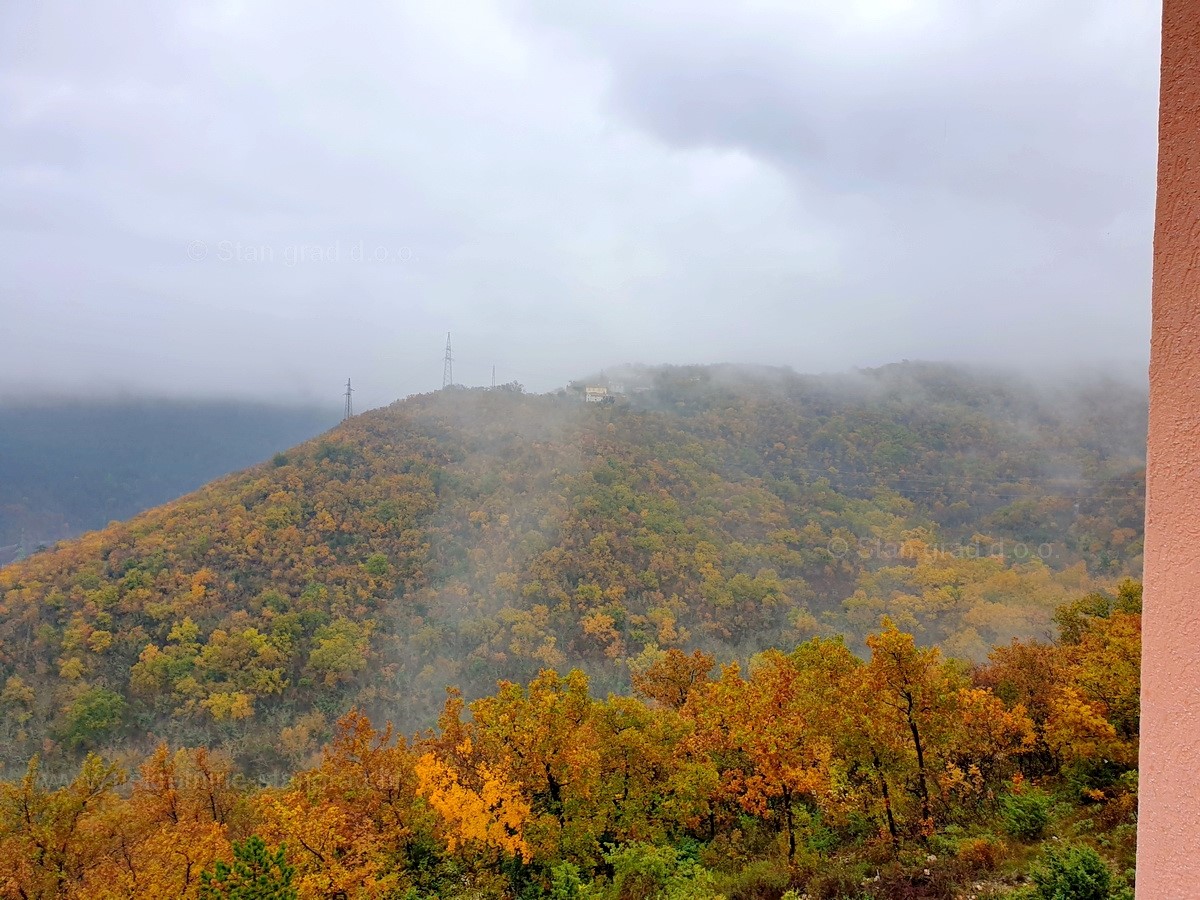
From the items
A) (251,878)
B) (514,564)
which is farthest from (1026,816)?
(514,564)

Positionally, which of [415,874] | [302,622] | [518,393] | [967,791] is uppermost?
[518,393]

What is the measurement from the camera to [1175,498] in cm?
155

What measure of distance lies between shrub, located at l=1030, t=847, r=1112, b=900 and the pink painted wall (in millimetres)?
11717

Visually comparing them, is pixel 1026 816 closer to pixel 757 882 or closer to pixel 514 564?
pixel 757 882

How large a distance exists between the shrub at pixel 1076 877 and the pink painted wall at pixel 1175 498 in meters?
11.7

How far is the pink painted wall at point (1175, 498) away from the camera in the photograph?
151 centimetres

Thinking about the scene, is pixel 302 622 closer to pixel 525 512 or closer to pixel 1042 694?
pixel 525 512

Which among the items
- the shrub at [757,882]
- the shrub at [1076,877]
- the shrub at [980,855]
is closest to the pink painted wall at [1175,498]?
the shrub at [1076,877]

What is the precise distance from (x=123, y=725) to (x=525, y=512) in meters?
51.1

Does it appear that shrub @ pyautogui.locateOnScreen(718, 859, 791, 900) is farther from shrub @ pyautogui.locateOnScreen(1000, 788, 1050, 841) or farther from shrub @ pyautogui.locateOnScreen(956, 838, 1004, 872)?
shrub @ pyautogui.locateOnScreen(1000, 788, 1050, 841)

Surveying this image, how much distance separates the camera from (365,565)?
71938mm

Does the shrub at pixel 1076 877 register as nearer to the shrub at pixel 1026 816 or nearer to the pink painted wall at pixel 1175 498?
the shrub at pixel 1026 816

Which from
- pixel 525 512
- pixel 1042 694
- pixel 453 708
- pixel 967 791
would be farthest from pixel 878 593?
pixel 453 708

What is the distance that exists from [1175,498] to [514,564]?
7893 centimetres
